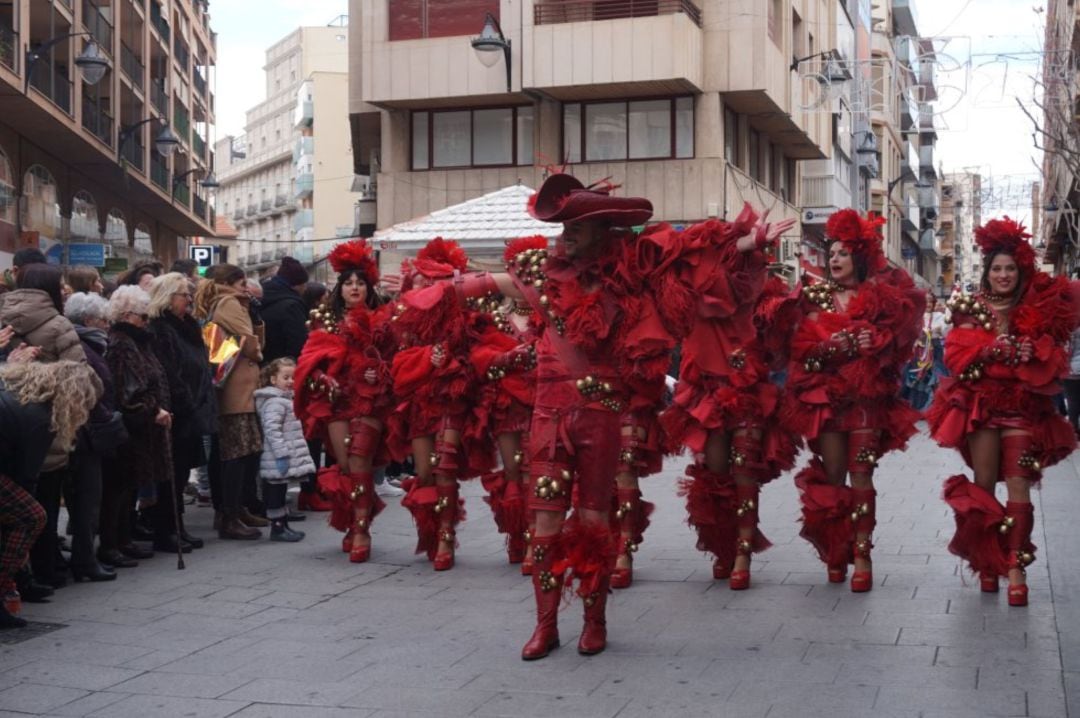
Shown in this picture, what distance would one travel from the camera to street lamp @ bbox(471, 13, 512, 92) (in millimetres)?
28875

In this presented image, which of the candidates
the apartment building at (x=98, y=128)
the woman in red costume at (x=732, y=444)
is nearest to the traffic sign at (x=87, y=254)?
the apartment building at (x=98, y=128)

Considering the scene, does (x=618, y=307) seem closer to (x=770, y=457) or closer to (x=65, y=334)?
(x=770, y=457)

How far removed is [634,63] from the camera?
31.1 m

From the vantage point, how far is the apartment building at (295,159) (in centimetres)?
9219

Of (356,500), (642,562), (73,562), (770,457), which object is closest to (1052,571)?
(770,457)

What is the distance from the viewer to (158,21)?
47625 millimetres

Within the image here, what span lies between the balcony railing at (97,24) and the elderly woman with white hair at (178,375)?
27981 mm

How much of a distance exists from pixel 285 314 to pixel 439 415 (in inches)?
128

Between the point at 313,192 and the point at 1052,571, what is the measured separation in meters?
89.0

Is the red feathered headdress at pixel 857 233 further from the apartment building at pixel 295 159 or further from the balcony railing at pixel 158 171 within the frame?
the apartment building at pixel 295 159

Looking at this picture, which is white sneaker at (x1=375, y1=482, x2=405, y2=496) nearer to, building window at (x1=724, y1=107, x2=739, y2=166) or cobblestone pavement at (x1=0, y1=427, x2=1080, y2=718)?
cobblestone pavement at (x1=0, y1=427, x2=1080, y2=718)

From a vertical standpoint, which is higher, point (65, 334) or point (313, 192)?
point (313, 192)

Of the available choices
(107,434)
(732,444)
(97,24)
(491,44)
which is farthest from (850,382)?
(97,24)

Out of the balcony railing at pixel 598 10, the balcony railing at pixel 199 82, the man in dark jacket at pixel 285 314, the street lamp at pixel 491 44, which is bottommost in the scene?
the man in dark jacket at pixel 285 314
